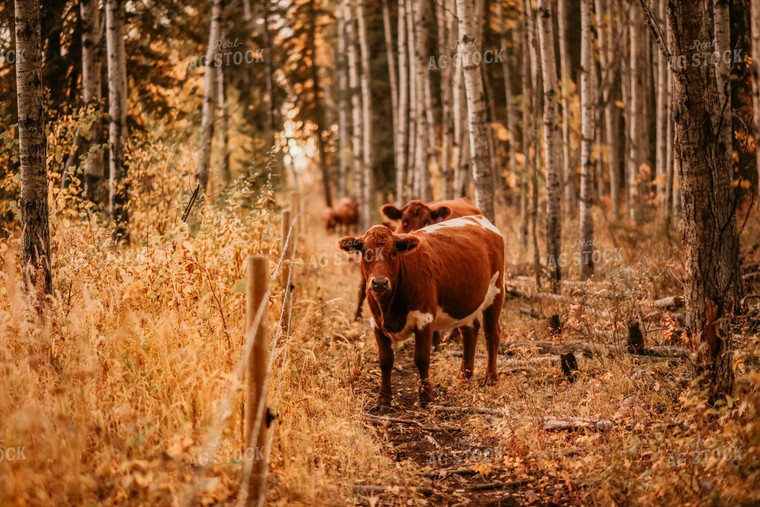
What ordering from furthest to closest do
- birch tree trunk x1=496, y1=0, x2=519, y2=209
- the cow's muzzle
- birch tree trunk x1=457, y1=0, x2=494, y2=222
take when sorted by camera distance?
birch tree trunk x1=496, y1=0, x2=519, y2=209
birch tree trunk x1=457, y1=0, x2=494, y2=222
the cow's muzzle

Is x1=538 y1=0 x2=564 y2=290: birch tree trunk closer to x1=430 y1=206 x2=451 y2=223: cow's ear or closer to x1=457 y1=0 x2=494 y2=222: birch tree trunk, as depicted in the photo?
x1=457 y1=0 x2=494 y2=222: birch tree trunk

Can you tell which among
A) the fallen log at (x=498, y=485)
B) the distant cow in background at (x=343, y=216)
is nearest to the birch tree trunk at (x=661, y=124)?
the fallen log at (x=498, y=485)

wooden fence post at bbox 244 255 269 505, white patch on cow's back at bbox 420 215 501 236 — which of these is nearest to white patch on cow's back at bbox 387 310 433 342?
white patch on cow's back at bbox 420 215 501 236

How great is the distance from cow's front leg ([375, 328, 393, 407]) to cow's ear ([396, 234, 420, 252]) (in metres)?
0.84

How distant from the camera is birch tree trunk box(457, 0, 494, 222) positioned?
333 inches

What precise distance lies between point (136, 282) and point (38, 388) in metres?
1.19

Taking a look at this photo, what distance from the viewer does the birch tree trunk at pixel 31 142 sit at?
4.93 m

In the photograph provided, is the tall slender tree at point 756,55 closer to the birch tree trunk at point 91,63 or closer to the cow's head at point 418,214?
the cow's head at point 418,214

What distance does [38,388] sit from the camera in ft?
12.7

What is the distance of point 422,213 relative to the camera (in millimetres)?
8734

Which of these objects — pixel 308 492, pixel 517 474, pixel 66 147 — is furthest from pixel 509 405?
pixel 66 147

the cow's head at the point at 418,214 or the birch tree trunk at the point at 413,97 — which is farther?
the birch tree trunk at the point at 413,97

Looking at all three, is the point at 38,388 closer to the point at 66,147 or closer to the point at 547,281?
the point at 66,147

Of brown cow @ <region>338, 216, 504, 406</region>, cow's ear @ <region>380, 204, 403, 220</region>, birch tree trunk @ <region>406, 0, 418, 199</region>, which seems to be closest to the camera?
brown cow @ <region>338, 216, 504, 406</region>
